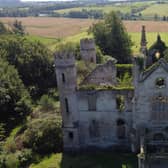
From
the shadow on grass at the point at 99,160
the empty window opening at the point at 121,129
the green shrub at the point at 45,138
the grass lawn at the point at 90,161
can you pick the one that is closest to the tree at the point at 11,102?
the green shrub at the point at 45,138

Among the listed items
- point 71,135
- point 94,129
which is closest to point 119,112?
point 94,129

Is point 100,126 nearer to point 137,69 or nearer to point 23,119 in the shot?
point 137,69

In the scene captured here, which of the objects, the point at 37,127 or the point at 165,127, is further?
the point at 37,127

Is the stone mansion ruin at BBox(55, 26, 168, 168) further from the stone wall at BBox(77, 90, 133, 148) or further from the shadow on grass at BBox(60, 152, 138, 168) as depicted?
the shadow on grass at BBox(60, 152, 138, 168)

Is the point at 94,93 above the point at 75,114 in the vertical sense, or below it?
above

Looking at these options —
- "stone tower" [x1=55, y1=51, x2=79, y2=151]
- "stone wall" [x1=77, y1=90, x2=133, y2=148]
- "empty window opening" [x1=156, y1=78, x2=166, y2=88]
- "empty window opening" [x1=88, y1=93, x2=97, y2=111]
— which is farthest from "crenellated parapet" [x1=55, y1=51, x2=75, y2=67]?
"empty window opening" [x1=156, y1=78, x2=166, y2=88]

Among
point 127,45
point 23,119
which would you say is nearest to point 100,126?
point 23,119
